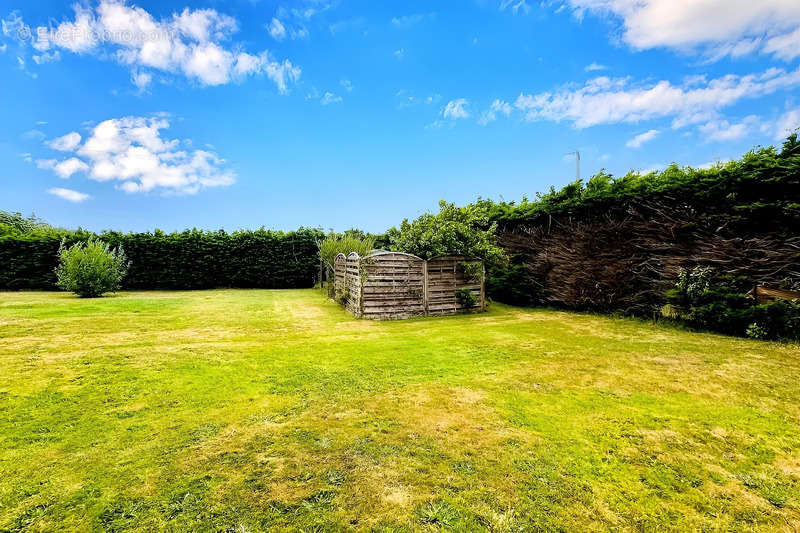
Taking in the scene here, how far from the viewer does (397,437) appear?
2762 mm

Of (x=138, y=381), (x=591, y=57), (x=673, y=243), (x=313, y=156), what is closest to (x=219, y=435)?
(x=138, y=381)

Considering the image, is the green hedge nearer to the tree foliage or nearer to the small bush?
the tree foliage

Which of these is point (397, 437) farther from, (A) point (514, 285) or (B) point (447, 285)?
(A) point (514, 285)

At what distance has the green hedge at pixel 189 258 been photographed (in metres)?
14.9

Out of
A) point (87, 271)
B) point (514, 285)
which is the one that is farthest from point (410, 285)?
point (87, 271)

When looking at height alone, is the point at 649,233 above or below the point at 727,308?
above

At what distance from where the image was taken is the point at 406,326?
777cm

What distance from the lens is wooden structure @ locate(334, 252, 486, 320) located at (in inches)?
342

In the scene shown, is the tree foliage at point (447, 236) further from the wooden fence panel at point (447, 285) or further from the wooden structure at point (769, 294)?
the wooden structure at point (769, 294)

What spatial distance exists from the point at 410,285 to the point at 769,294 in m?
6.96

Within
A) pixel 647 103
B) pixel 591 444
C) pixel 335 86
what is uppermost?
pixel 335 86

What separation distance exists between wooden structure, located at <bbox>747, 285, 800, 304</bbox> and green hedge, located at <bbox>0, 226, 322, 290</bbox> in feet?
53.0

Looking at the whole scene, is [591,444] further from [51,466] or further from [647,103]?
[647,103]

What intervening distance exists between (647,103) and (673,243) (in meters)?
3.74
